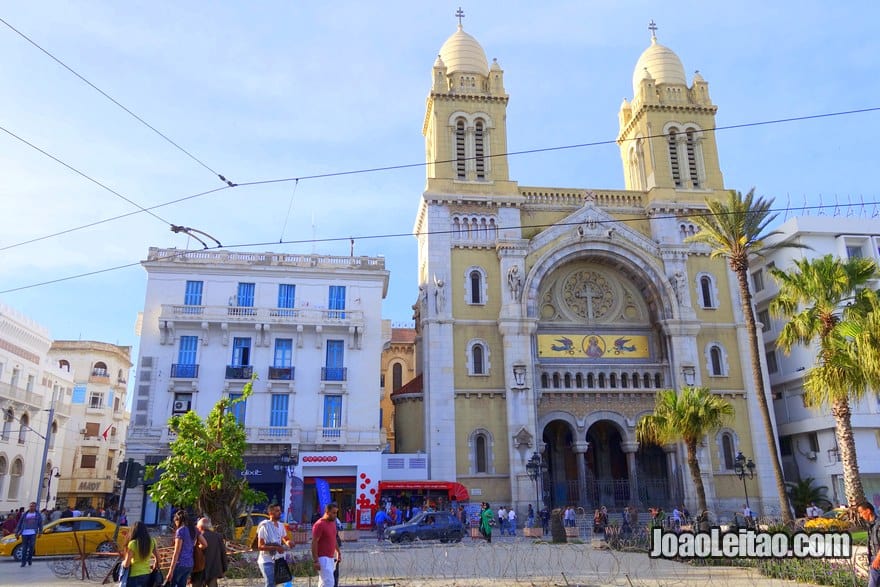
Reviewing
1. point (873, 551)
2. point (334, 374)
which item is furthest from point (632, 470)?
point (873, 551)

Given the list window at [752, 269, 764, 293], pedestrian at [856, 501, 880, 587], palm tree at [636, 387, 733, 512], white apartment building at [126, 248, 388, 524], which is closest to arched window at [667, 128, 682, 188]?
window at [752, 269, 764, 293]

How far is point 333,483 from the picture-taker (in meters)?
31.1

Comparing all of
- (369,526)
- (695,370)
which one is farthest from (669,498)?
(369,526)

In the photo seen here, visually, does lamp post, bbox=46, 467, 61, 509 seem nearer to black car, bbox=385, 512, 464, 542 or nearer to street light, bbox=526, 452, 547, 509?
black car, bbox=385, 512, 464, 542

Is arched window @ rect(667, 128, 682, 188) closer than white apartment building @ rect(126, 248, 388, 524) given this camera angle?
No

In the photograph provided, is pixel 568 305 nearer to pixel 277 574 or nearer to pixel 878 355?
pixel 878 355

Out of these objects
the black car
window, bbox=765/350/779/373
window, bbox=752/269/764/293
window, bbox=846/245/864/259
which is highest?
window, bbox=846/245/864/259

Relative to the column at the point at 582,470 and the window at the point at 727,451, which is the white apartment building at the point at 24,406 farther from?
the window at the point at 727,451

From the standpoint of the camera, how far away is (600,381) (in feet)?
121

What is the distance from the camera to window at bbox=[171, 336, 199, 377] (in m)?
31.6

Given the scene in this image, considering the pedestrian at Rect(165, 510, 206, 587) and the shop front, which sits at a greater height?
the shop front

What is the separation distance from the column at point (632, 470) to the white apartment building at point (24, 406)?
97.5 ft

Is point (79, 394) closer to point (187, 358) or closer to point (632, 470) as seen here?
point (187, 358)

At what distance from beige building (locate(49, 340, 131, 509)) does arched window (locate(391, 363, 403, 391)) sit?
20.9 meters
